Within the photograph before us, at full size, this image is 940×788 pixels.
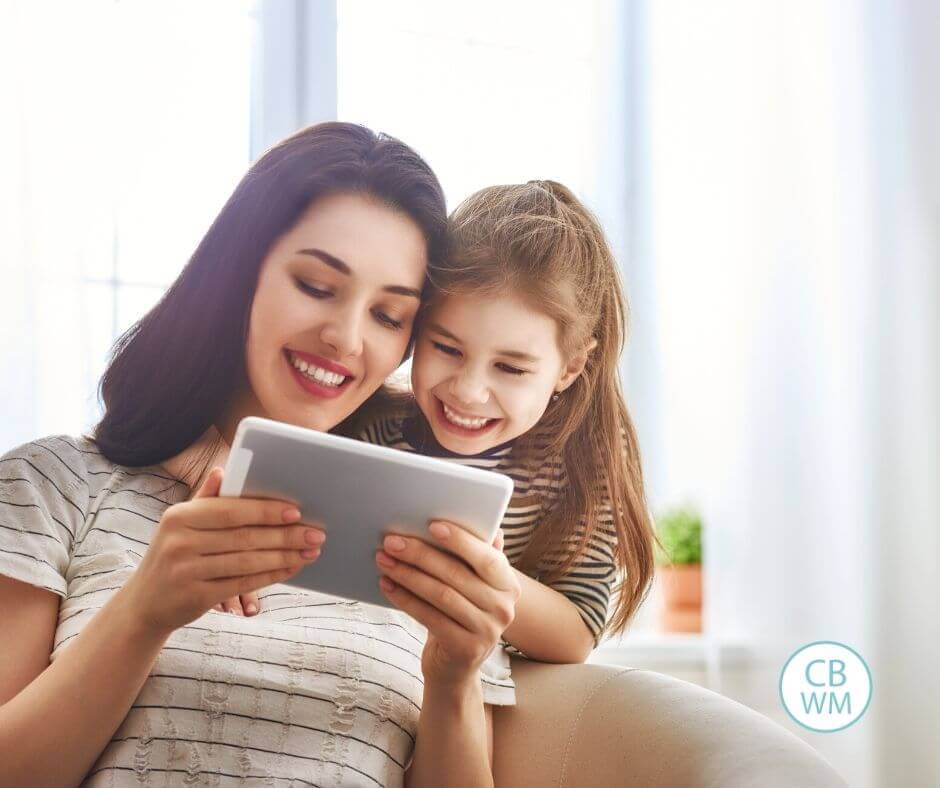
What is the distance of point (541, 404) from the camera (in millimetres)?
1445

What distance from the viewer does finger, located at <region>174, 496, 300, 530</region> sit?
3.09 ft

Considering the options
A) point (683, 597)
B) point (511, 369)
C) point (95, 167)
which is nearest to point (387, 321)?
point (511, 369)

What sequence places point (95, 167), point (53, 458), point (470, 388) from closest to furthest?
1. point (53, 458)
2. point (470, 388)
3. point (95, 167)

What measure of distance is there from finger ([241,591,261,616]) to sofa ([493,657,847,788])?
366 mm

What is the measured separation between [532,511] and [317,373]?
424 millimetres

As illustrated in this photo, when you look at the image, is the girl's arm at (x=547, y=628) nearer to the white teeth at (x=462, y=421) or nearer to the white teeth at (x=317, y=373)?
the white teeth at (x=462, y=421)

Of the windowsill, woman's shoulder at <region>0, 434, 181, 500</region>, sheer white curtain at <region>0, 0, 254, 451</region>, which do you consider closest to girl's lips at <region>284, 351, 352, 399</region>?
woman's shoulder at <region>0, 434, 181, 500</region>

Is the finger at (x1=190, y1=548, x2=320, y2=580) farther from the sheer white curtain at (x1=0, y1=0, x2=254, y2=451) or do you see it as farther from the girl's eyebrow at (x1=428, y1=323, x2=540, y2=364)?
the sheer white curtain at (x1=0, y1=0, x2=254, y2=451)

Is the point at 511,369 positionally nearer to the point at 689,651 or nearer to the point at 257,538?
the point at 257,538

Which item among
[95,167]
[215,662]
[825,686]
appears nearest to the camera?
[215,662]

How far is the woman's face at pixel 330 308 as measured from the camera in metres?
1.25

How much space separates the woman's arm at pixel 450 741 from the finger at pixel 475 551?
0.61 ft

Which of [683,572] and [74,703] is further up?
[74,703]

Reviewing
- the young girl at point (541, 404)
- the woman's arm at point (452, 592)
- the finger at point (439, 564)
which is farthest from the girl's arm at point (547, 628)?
the finger at point (439, 564)
